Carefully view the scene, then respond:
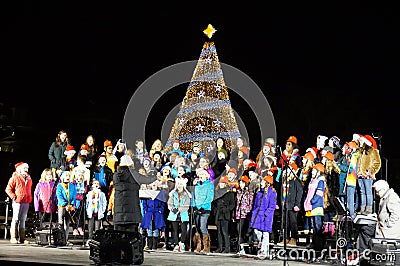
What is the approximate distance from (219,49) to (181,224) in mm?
10074

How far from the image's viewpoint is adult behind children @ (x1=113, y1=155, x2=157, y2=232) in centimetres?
1123

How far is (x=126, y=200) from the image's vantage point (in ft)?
36.9

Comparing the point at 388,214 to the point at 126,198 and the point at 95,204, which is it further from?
the point at 95,204

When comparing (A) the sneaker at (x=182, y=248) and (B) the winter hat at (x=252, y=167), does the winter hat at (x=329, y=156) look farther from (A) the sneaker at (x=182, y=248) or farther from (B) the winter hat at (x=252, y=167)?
(A) the sneaker at (x=182, y=248)

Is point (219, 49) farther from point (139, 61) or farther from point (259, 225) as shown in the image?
point (259, 225)

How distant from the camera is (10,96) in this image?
25.2 metres

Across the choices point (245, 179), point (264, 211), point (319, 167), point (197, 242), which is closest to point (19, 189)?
point (197, 242)

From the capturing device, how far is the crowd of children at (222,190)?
11.6 m

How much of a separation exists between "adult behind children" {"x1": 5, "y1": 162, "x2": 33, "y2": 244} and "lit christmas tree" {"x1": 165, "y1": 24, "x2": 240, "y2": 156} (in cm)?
396

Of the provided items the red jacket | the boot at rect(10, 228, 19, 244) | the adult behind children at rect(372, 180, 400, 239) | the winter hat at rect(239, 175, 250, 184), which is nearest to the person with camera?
the winter hat at rect(239, 175, 250, 184)

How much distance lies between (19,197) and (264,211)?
16.3ft

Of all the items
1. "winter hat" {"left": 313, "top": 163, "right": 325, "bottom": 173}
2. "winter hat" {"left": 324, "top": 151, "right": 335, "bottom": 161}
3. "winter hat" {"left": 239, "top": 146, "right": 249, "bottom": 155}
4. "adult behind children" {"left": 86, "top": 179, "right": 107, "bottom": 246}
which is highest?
"winter hat" {"left": 239, "top": 146, "right": 249, "bottom": 155}

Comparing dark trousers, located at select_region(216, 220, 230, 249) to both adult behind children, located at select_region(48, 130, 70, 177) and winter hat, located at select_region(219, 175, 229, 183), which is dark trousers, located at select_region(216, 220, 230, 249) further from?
adult behind children, located at select_region(48, 130, 70, 177)

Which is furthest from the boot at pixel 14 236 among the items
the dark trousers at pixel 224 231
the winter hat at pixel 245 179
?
the winter hat at pixel 245 179
